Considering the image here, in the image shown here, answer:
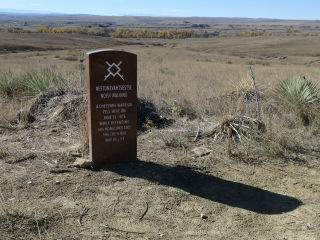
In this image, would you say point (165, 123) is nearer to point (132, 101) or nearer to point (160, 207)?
point (132, 101)

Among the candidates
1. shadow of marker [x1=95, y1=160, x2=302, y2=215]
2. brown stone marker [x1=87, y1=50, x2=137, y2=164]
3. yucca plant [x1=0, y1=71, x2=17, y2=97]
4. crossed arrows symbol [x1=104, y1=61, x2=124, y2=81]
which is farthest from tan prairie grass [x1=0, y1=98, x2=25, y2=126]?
crossed arrows symbol [x1=104, y1=61, x2=124, y2=81]

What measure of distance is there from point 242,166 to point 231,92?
3.46 meters

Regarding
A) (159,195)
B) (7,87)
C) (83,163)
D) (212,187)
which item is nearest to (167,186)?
(159,195)

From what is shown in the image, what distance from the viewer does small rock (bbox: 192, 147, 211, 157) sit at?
19.7ft

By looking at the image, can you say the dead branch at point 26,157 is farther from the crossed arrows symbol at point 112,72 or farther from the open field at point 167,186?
the crossed arrows symbol at point 112,72

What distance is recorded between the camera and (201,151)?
6.07m

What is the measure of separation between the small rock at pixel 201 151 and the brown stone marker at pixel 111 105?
102 centimetres

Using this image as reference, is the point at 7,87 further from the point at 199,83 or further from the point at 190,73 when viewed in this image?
the point at 190,73

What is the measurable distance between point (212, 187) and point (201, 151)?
3.67 ft

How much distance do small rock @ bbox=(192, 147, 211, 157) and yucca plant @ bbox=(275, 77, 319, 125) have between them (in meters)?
2.54

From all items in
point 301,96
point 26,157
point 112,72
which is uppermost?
point 112,72

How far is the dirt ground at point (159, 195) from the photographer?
4016 millimetres

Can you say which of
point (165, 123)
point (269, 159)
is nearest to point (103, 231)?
point (269, 159)

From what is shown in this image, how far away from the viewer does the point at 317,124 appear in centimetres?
738
